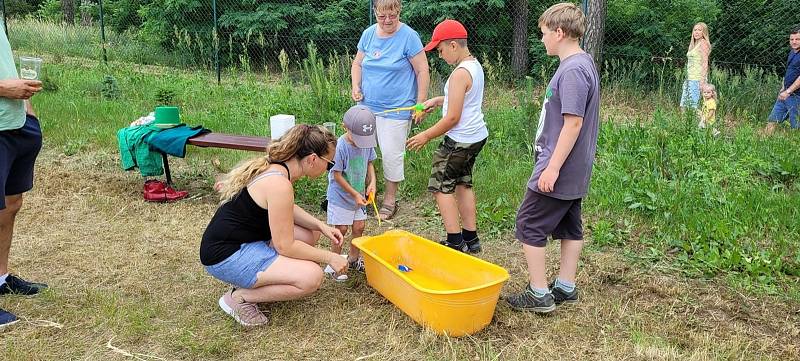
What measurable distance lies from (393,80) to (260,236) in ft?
5.67

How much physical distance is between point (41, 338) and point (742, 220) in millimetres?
3764

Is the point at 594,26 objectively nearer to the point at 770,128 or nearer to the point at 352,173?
the point at 770,128

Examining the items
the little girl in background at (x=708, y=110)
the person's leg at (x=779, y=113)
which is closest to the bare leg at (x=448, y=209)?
the little girl in background at (x=708, y=110)

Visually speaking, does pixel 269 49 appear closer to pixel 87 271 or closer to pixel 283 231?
pixel 87 271

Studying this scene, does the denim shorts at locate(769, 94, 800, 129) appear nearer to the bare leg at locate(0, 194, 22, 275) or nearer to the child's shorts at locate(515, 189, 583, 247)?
the child's shorts at locate(515, 189, 583, 247)

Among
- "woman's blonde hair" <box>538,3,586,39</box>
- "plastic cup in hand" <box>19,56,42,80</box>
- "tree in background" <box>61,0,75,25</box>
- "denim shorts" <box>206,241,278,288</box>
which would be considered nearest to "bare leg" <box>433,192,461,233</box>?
"denim shorts" <box>206,241,278,288</box>

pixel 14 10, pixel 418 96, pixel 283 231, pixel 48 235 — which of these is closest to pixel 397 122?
pixel 418 96

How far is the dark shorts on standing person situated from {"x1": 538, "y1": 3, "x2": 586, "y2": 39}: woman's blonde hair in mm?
2383

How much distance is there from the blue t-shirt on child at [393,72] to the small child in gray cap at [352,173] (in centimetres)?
88

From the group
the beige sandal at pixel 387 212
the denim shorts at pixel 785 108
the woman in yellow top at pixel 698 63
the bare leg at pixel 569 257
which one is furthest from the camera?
the woman in yellow top at pixel 698 63

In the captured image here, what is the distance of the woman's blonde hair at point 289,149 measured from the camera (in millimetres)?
2680

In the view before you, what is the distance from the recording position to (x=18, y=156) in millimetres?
2811

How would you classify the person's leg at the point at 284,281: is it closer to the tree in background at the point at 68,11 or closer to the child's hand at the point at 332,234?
the child's hand at the point at 332,234

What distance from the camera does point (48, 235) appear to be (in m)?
3.95
